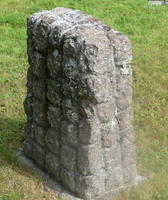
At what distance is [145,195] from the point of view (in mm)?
6898

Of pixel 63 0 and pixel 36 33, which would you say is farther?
pixel 63 0

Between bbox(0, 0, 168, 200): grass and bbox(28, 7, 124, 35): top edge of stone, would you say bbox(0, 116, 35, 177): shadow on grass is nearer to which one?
bbox(0, 0, 168, 200): grass

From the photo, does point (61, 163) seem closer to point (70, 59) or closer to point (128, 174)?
point (128, 174)

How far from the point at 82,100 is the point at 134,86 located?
14.9ft

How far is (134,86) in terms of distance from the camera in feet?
35.2

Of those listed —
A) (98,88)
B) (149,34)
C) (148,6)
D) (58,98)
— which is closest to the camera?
(98,88)

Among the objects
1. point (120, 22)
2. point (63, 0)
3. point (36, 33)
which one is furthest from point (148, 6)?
point (36, 33)

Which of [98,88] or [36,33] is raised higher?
[36,33]

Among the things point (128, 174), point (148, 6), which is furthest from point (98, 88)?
point (148, 6)

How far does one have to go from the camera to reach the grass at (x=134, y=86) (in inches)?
280

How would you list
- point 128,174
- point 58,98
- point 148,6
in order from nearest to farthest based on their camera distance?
point 58,98, point 128,174, point 148,6

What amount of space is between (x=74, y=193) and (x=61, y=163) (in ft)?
1.50

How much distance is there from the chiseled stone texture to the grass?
424 mm

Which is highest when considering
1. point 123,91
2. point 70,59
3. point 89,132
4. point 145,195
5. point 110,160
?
point 70,59
